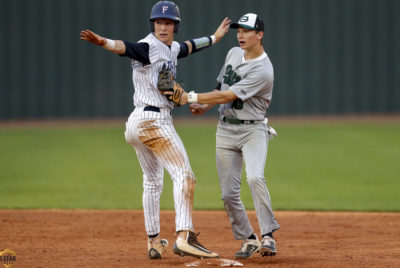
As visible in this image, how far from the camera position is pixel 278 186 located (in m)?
10.5

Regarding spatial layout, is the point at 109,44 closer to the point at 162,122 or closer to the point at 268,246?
the point at 162,122

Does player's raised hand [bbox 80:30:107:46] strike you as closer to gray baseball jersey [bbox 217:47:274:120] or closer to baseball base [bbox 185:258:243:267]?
gray baseball jersey [bbox 217:47:274:120]

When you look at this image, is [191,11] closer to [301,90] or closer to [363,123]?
[301,90]

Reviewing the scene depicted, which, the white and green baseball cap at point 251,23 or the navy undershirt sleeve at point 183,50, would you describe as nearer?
the white and green baseball cap at point 251,23

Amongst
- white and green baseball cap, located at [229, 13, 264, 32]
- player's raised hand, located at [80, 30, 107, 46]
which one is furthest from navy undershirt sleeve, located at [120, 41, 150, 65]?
white and green baseball cap, located at [229, 13, 264, 32]

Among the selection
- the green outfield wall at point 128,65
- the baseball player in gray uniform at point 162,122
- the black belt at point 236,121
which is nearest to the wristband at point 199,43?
the baseball player in gray uniform at point 162,122

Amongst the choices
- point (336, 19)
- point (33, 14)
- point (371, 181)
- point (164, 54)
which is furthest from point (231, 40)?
point (164, 54)

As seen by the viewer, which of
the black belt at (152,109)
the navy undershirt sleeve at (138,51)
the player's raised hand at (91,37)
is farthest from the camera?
the black belt at (152,109)

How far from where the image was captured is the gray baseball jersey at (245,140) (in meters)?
5.55

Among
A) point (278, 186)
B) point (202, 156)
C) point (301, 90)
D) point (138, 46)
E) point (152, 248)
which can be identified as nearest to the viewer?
point (138, 46)

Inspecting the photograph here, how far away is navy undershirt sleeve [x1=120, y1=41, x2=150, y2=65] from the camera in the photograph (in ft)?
17.1

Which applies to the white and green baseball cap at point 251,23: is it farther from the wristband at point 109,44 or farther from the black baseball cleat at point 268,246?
the black baseball cleat at point 268,246

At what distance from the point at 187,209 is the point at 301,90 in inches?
556

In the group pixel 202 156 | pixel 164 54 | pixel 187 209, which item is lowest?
pixel 202 156
